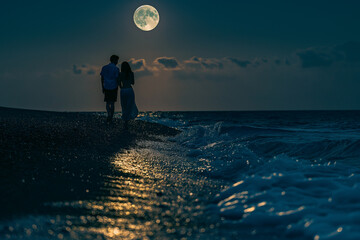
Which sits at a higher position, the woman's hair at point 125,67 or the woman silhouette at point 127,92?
the woman's hair at point 125,67

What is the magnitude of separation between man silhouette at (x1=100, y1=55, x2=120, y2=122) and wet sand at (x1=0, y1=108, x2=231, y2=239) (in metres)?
5.27

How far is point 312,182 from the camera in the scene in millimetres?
3711

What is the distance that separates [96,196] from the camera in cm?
298

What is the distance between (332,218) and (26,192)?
109 inches

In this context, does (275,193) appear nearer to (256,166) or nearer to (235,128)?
(256,166)

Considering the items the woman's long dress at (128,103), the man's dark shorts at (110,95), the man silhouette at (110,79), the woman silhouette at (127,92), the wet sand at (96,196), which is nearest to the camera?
the wet sand at (96,196)

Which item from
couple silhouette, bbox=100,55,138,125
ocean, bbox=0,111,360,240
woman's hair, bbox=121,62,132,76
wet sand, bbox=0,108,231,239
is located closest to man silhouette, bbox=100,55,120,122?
couple silhouette, bbox=100,55,138,125

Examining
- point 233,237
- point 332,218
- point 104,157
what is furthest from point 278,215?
point 104,157

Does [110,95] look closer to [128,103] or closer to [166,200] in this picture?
[128,103]

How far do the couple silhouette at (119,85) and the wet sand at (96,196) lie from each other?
531 cm

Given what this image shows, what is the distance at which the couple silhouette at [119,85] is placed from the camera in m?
10.2

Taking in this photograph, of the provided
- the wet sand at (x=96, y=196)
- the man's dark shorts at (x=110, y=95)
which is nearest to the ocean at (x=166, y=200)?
the wet sand at (x=96, y=196)

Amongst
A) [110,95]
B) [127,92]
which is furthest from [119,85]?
[110,95]

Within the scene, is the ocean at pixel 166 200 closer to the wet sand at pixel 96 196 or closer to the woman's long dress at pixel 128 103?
the wet sand at pixel 96 196
